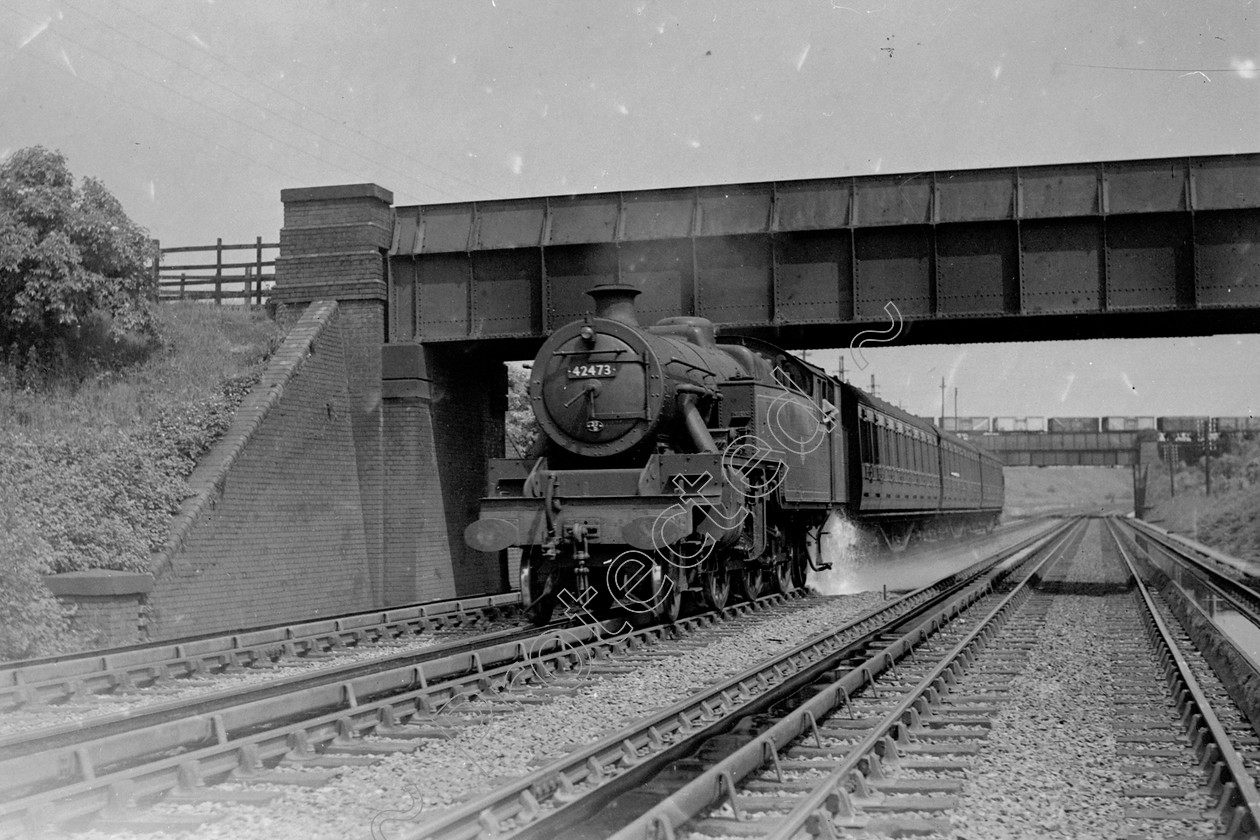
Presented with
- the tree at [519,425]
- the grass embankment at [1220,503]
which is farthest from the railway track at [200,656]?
the grass embankment at [1220,503]

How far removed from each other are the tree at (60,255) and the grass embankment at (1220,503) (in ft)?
101

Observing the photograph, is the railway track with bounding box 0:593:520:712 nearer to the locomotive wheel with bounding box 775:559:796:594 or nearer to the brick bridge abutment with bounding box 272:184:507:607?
the brick bridge abutment with bounding box 272:184:507:607

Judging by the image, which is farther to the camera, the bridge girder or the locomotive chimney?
the bridge girder

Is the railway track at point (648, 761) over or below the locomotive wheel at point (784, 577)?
below

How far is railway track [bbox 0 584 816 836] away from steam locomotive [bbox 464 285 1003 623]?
181cm

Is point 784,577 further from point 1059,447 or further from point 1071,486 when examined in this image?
point 1071,486

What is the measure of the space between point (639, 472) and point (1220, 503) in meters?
54.2

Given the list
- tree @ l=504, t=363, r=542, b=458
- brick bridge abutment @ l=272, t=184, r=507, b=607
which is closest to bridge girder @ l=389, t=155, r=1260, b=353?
brick bridge abutment @ l=272, t=184, r=507, b=607

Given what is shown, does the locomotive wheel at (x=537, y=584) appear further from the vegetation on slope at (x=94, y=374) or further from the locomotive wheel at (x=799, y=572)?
the locomotive wheel at (x=799, y=572)

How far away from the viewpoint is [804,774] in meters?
6.42

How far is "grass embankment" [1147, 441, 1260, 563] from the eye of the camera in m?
41.1

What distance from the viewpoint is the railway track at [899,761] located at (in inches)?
212

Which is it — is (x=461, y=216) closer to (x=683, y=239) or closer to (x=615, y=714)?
(x=683, y=239)

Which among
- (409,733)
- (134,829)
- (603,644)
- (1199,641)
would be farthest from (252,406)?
(1199,641)
